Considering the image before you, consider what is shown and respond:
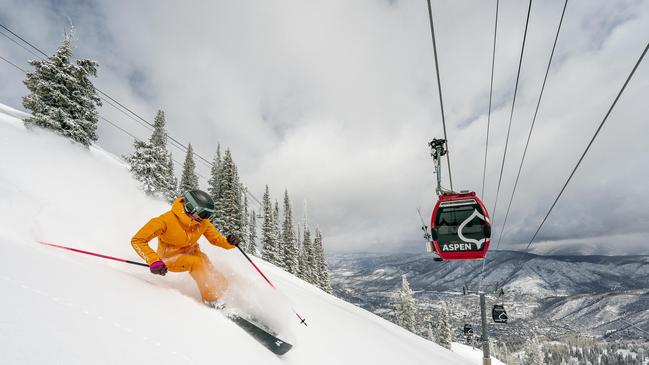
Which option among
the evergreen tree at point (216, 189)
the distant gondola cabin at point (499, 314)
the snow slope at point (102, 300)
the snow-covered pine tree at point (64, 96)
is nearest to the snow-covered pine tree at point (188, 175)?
the evergreen tree at point (216, 189)

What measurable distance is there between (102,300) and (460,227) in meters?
11.2

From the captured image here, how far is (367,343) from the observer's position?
7777mm

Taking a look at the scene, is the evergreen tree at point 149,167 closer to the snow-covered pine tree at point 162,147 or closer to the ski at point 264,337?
the snow-covered pine tree at point 162,147

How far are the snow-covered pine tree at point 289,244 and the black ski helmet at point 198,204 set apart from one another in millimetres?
39607

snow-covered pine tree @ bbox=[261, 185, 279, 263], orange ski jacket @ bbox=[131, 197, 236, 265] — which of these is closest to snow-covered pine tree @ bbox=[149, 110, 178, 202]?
snow-covered pine tree @ bbox=[261, 185, 279, 263]

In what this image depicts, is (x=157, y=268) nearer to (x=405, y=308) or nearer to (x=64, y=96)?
(x=64, y=96)

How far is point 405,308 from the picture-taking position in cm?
4666

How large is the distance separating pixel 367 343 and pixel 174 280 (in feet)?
16.8

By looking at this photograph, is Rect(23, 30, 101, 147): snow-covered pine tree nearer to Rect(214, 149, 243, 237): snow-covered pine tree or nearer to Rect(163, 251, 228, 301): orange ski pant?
Rect(214, 149, 243, 237): snow-covered pine tree

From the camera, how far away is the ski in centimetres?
479

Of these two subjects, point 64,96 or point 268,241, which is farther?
point 268,241

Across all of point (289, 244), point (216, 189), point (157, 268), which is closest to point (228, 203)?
point (216, 189)

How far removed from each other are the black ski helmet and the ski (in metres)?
1.89

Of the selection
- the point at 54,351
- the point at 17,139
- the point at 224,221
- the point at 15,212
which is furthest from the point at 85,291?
the point at 224,221
